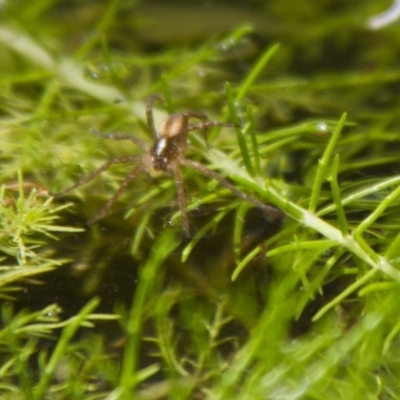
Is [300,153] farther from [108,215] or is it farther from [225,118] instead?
[108,215]

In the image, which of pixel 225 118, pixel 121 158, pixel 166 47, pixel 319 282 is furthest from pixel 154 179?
pixel 166 47

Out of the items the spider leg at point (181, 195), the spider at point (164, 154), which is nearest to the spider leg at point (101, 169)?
the spider at point (164, 154)

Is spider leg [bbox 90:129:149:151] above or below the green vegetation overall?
above

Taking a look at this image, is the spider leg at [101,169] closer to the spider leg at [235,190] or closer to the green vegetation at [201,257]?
the green vegetation at [201,257]

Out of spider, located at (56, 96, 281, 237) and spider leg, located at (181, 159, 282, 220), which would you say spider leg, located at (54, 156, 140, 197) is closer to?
spider, located at (56, 96, 281, 237)

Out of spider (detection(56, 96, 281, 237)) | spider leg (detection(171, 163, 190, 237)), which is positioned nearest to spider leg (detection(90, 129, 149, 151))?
spider (detection(56, 96, 281, 237))

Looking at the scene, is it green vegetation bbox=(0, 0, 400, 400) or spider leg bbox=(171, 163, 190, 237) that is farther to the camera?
spider leg bbox=(171, 163, 190, 237)

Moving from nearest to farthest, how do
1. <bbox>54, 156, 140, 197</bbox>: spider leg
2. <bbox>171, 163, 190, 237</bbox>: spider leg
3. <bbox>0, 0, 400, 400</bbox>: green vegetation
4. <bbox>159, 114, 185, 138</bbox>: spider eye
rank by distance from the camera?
<bbox>0, 0, 400, 400</bbox>: green vegetation → <bbox>171, 163, 190, 237</bbox>: spider leg → <bbox>54, 156, 140, 197</bbox>: spider leg → <bbox>159, 114, 185, 138</bbox>: spider eye
